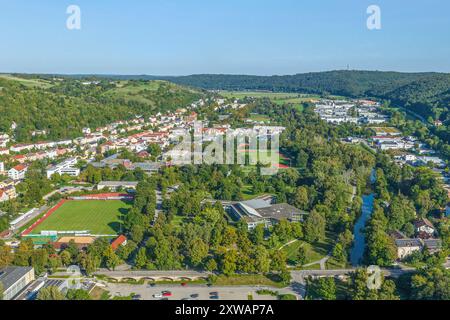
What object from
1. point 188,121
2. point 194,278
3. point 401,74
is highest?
point 401,74

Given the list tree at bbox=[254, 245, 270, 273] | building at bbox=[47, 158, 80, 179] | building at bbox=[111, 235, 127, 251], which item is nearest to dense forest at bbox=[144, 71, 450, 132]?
building at bbox=[47, 158, 80, 179]

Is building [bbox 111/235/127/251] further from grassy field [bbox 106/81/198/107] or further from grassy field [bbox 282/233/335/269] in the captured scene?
grassy field [bbox 106/81/198/107]

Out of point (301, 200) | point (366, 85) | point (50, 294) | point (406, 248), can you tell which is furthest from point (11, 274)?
point (366, 85)

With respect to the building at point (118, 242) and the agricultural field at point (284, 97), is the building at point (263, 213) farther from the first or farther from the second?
the agricultural field at point (284, 97)

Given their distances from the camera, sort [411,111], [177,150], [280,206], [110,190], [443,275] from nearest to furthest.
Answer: [443,275], [280,206], [110,190], [177,150], [411,111]

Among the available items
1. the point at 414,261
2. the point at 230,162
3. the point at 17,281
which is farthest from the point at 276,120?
the point at 17,281

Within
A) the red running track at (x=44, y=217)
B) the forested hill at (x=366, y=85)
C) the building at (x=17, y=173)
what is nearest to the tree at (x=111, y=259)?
the red running track at (x=44, y=217)
